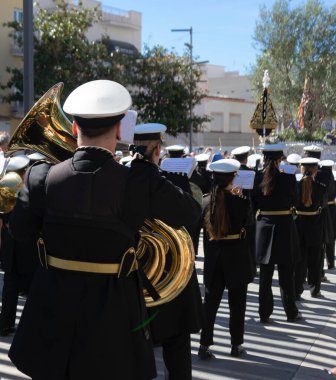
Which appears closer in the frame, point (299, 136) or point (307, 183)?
point (307, 183)

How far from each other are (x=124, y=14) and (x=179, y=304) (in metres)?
37.1

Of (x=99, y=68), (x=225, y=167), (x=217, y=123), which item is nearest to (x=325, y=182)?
(x=225, y=167)

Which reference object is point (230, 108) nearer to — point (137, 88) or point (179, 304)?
point (137, 88)

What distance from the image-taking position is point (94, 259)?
2553 millimetres

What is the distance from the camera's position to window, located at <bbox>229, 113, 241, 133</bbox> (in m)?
48.8

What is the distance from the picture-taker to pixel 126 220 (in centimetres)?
255

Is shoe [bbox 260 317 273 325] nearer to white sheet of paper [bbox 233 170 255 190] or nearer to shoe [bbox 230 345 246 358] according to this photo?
shoe [bbox 230 345 246 358]

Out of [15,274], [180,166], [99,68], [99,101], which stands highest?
[99,68]

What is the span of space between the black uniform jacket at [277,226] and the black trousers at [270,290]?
0.09m

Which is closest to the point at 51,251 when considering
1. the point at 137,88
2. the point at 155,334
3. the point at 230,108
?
the point at 155,334

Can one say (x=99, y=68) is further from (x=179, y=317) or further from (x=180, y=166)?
(x=179, y=317)

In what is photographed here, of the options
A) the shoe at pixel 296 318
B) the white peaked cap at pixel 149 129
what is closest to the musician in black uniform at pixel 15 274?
the white peaked cap at pixel 149 129

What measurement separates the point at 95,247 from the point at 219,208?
2533mm

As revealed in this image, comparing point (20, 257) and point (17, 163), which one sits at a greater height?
point (17, 163)
